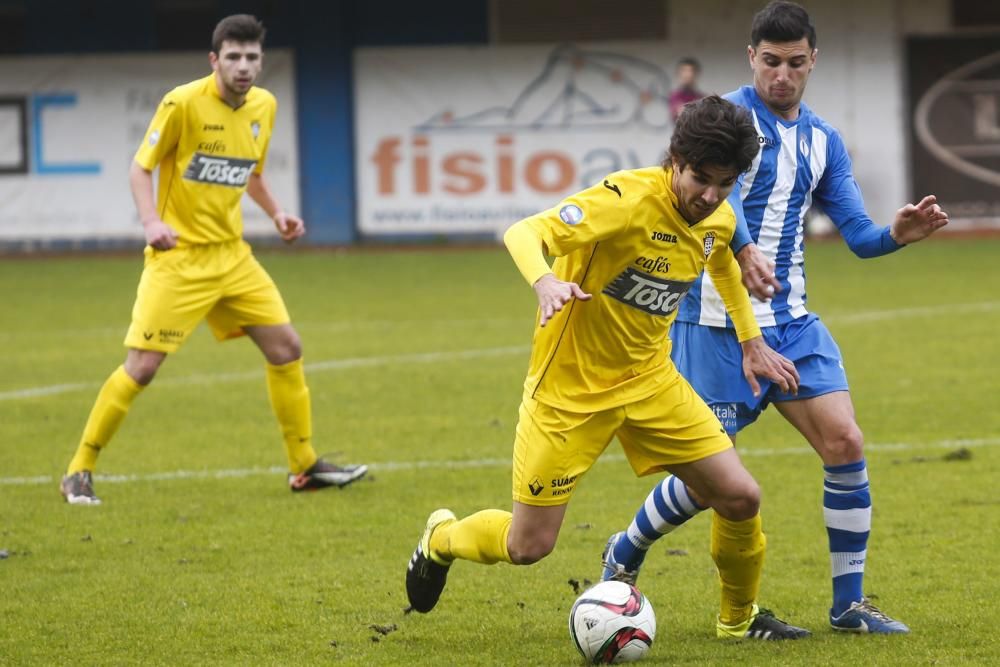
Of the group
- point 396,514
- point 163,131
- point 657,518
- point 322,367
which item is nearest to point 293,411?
point 396,514

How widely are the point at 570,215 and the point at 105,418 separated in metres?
3.81

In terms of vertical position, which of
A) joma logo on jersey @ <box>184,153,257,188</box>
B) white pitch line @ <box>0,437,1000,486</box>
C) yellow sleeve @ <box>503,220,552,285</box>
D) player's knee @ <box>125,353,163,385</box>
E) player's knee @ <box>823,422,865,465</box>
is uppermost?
joma logo on jersey @ <box>184,153,257,188</box>

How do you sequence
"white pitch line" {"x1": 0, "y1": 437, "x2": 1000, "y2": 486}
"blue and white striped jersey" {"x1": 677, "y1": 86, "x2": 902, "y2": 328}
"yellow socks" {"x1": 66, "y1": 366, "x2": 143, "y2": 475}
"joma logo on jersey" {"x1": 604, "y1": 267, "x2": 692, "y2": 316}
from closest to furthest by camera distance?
"joma logo on jersey" {"x1": 604, "y1": 267, "x2": 692, "y2": 316}
"blue and white striped jersey" {"x1": 677, "y1": 86, "x2": 902, "y2": 328}
"yellow socks" {"x1": 66, "y1": 366, "x2": 143, "y2": 475}
"white pitch line" {"x1": 0, "y1": 437, "x2": 1000, "y2": 486}

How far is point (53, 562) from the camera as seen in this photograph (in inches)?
247

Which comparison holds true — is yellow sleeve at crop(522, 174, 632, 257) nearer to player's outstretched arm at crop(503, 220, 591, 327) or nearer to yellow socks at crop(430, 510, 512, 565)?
player's outstretched arm at crop(503, 220, 591, 327)

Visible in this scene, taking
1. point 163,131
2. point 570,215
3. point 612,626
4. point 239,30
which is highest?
point 239,30

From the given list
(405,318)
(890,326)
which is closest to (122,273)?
(405,318)

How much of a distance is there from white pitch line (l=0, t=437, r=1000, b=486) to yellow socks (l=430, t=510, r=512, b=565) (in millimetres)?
2977

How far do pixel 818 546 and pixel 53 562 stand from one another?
3008 mm

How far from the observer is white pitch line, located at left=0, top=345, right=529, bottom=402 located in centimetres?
1120

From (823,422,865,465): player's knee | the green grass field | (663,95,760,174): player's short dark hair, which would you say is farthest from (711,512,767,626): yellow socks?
(663,95,760,174): player's short dark hair

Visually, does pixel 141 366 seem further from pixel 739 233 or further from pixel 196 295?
pixel 739 233

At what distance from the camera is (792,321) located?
539 cm

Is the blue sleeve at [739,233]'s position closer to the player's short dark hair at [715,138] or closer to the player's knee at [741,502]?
the player's short dark hair at [715,138]
